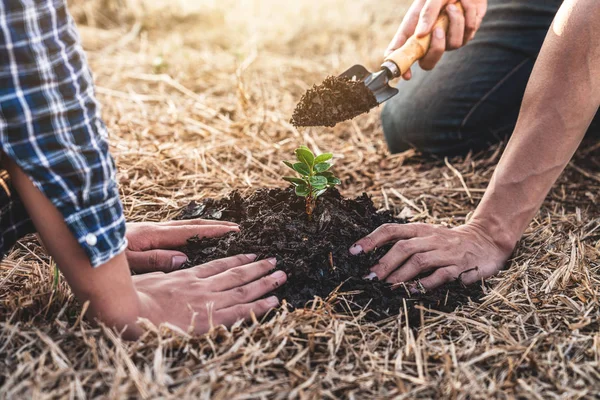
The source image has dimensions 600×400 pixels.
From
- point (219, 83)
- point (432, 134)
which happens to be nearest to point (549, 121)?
point (432, 134)

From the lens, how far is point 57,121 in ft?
4.30

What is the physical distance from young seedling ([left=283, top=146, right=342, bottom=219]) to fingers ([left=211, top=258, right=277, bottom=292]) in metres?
0.27

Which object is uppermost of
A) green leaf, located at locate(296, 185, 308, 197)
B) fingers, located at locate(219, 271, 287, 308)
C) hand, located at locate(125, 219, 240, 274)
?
green leaf, located at locate(296, 185, 308, 197)

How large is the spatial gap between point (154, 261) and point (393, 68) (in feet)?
3.68

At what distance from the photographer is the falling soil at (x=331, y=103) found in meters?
2.09

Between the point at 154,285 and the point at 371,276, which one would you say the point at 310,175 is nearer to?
the point at 371,276

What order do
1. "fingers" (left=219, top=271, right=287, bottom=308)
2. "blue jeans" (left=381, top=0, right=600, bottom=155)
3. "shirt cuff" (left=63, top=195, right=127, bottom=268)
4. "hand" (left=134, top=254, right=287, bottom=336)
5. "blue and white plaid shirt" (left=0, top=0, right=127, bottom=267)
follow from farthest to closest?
"blue jeans" (left=381, top=0, right=600, bottom=155) → "fingers" (left=219, top=271, right=287, bottom=308) → "hand" (left=134, top=254, right=287, bottom=336) → "shirt cuff" (left=63, top=195, right=127, bottom=268) → "blue and white plaid shirt" (left=0, top=0, right=127, bottom=267)

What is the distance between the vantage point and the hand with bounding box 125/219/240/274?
1.88 metres

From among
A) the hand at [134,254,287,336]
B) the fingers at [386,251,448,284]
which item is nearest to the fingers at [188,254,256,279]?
the hand at [134,254,287,336]

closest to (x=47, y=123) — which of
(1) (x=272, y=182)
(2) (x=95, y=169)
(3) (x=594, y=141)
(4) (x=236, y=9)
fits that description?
(2) (x=95, y=169)

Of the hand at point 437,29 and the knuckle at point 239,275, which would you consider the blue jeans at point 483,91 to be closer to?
the hand at point 437,29

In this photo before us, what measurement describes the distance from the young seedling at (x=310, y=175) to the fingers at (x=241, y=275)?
0.27 m

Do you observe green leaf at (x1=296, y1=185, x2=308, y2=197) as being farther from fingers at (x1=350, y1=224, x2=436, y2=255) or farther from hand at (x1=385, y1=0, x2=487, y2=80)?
hand at (x1=385, y1=0, x2=487, y2=80)

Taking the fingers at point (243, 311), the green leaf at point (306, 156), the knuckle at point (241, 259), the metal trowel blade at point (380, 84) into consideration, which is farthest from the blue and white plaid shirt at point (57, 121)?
the metal trowel blade at point (380, 84)
